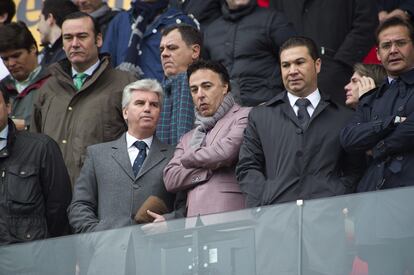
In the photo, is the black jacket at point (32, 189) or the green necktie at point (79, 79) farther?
the green necktie at point (79, 79)

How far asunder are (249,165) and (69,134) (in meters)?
2.32

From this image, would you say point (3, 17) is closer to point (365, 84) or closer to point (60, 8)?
point (60, 8)

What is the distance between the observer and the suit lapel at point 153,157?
35.9 feet

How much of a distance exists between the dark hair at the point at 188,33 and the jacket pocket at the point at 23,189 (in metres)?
1.83

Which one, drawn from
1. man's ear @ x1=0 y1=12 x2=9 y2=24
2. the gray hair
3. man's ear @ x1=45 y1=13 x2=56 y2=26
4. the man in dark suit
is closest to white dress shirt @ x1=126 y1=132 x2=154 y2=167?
the gray hair

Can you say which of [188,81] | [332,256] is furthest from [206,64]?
[332,256]

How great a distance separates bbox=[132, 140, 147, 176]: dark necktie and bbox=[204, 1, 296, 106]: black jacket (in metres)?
1.47

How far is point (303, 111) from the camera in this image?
34.2ft

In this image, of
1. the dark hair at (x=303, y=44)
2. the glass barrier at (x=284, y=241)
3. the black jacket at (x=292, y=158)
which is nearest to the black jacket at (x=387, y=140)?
the black jacket at (x=292, y=158)

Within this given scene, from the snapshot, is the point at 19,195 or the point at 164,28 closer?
the point at 19,195

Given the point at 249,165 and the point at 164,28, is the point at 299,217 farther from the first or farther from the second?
the point at 164,28

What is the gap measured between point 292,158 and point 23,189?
85.0 inches

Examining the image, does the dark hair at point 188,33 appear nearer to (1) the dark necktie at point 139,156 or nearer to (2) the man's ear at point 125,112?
(2) the man's ear at point 125,112

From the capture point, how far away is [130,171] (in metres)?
10.9
